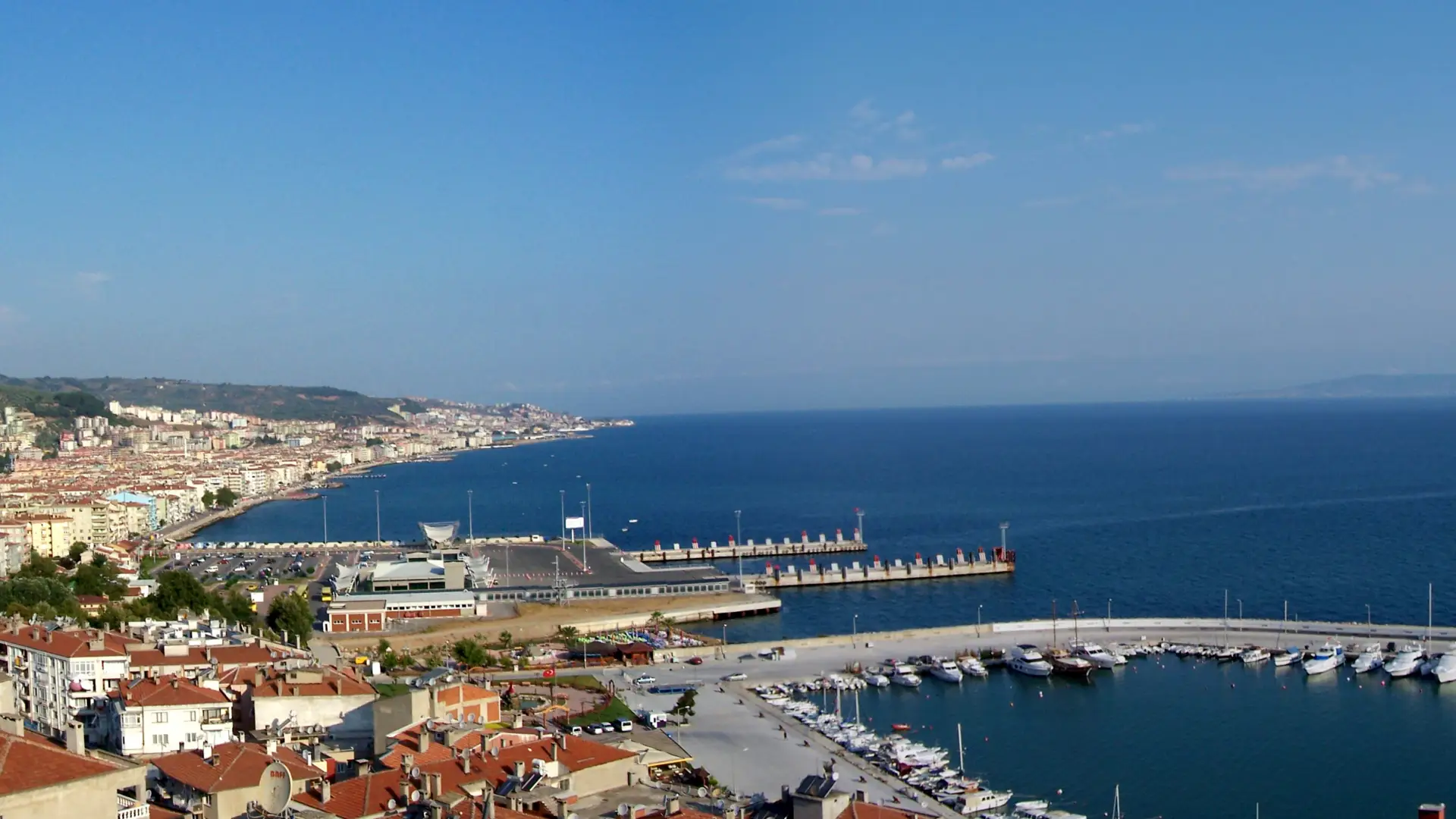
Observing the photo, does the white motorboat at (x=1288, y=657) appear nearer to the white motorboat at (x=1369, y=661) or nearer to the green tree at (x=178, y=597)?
the white motorboat at (x=1369, y=661)

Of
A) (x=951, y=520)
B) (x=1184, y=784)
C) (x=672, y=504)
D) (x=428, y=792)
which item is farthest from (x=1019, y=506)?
(x=428, y=792)

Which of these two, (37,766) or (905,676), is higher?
(37,766)

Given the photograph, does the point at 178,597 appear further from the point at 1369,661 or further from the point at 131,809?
the point at 1369,661

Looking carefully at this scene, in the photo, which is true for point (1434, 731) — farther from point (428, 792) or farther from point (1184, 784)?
point (428, 792)

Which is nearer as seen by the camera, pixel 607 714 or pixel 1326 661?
pixel 607 714

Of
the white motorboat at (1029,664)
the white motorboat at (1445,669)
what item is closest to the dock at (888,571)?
the white motorboat at (1029,664)

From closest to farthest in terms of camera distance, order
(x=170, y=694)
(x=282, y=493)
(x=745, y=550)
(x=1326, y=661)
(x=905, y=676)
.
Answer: (x=170, y=694), (x=905, y=676), (x=1326, y=661), (x=745, y=550), (x=282, y=493)

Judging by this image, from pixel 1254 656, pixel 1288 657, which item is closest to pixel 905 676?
pixel 1254 656
